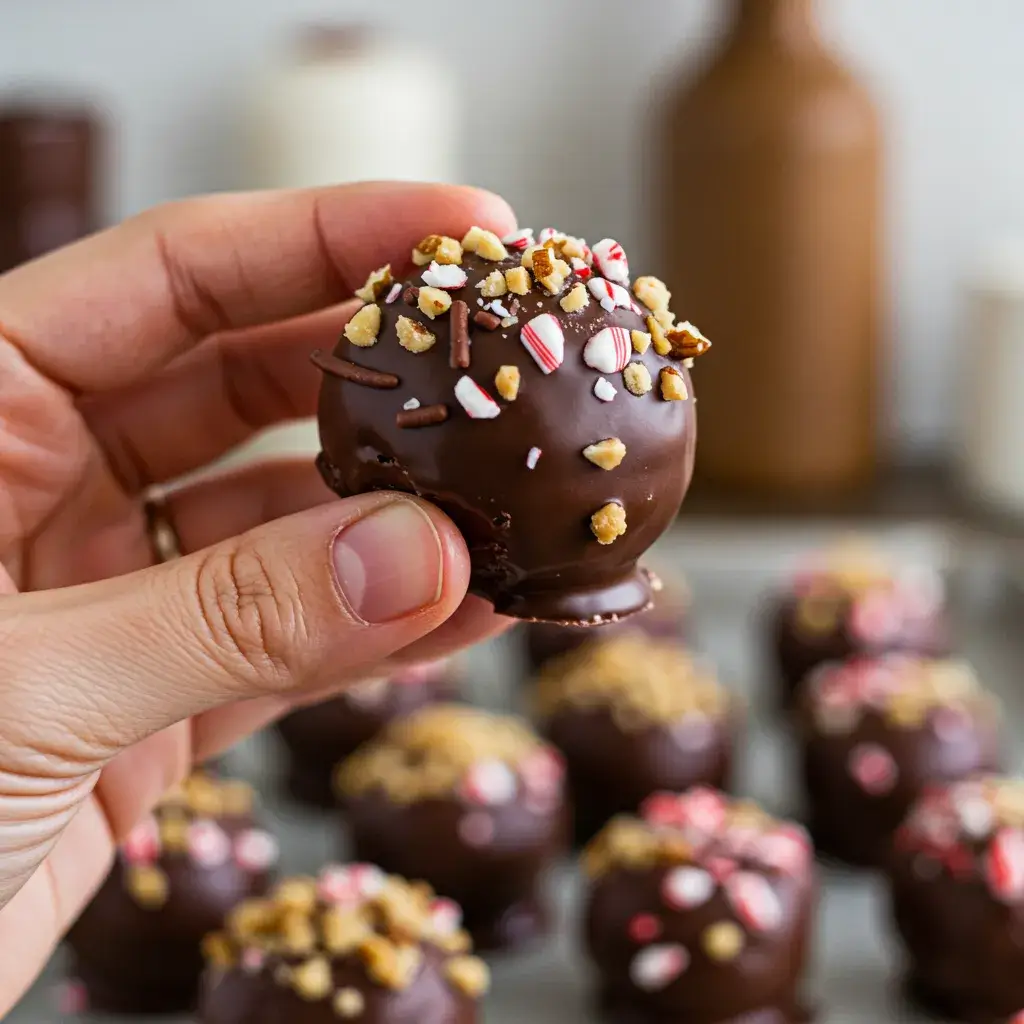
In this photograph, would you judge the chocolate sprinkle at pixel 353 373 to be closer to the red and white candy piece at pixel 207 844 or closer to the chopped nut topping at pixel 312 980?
the chopped nut topping at pixel 312 980

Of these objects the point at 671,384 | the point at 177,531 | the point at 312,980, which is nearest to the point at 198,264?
the point at 177,531

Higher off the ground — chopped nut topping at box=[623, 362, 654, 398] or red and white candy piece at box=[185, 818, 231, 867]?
chopped nut topping at box=[623, 362, 654, 398]

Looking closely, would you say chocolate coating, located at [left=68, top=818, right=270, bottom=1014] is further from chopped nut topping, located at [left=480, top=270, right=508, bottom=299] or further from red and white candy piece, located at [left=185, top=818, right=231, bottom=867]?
chopped nut topping, located at [left=480, top=270, right=508, bottom=299]

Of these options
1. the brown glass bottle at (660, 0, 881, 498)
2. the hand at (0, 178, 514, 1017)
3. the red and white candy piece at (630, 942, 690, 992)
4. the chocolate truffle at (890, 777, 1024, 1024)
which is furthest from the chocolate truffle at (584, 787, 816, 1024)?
the brown glass bottle at (660, 0, 881, 498)

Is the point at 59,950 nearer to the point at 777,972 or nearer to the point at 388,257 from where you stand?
the point at 777,972

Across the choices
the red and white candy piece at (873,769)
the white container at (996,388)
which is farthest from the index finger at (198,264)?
the white container at (996,388)

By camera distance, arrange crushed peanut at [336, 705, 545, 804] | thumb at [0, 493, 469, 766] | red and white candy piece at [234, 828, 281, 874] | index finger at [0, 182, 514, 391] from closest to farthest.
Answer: thumb at [0, 493, 469, 766], index finger at [0, 182, 514, 391], red and white candy piece at [234, 828, 281, 874], crushed peanut at [336, 705, 545, 804]
